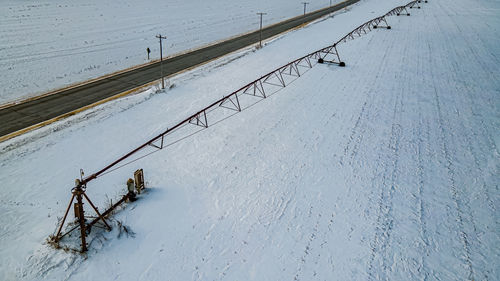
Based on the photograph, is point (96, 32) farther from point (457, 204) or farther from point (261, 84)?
point (457, 204)

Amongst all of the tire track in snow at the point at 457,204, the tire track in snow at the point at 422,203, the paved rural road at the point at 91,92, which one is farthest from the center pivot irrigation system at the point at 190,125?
the tire track in snow at the point at 457,204

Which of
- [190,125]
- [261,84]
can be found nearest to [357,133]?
[261,84]

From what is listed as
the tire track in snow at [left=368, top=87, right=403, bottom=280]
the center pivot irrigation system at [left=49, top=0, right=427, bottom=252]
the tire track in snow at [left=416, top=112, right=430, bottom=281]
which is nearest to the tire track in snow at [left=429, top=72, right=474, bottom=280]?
the tire track in snow at [left=416, top=112, right=430, bottom=281]

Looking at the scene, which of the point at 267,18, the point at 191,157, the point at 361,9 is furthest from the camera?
the point at 361,9

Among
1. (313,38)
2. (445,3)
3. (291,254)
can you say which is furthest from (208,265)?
(445,3)

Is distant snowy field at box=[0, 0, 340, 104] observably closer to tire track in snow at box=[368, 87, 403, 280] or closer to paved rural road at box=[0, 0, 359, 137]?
paved rural road at box=[0, 0, 359, 137]

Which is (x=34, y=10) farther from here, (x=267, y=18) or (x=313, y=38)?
(x=313, y=38)
